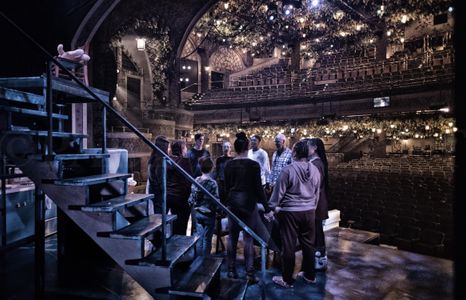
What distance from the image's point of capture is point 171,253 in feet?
10.2

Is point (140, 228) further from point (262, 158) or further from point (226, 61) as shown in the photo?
point (226, 61)

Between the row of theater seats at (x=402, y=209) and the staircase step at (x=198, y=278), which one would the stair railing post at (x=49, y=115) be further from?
the row of theater seats at (x=402, y=209)

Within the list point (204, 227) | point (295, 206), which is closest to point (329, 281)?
point (295, 206)

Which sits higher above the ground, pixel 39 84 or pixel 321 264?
pixel 39 84

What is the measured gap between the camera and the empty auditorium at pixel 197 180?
3.09 m

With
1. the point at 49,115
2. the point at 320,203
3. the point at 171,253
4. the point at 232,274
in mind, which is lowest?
the point at 232,274

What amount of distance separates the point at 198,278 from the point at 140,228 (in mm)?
734

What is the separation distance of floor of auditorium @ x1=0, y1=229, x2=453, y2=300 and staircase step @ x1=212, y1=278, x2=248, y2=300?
0.33m

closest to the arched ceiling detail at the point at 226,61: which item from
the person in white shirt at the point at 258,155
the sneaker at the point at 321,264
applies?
the person in white shirt at the point at 258,155

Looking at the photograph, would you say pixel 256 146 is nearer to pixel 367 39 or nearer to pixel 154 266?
pixel 154 266

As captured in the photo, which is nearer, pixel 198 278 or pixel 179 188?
pixel 198 278

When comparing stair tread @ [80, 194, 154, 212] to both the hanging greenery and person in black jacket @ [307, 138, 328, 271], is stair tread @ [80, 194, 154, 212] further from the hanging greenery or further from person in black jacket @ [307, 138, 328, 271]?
the hanging greenery

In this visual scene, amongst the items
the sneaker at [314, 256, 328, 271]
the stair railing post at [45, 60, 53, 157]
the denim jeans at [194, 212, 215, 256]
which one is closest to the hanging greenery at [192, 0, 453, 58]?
the denim jeans at [194, 212, 215, 256]

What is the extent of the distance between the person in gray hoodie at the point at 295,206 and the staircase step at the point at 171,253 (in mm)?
1152
